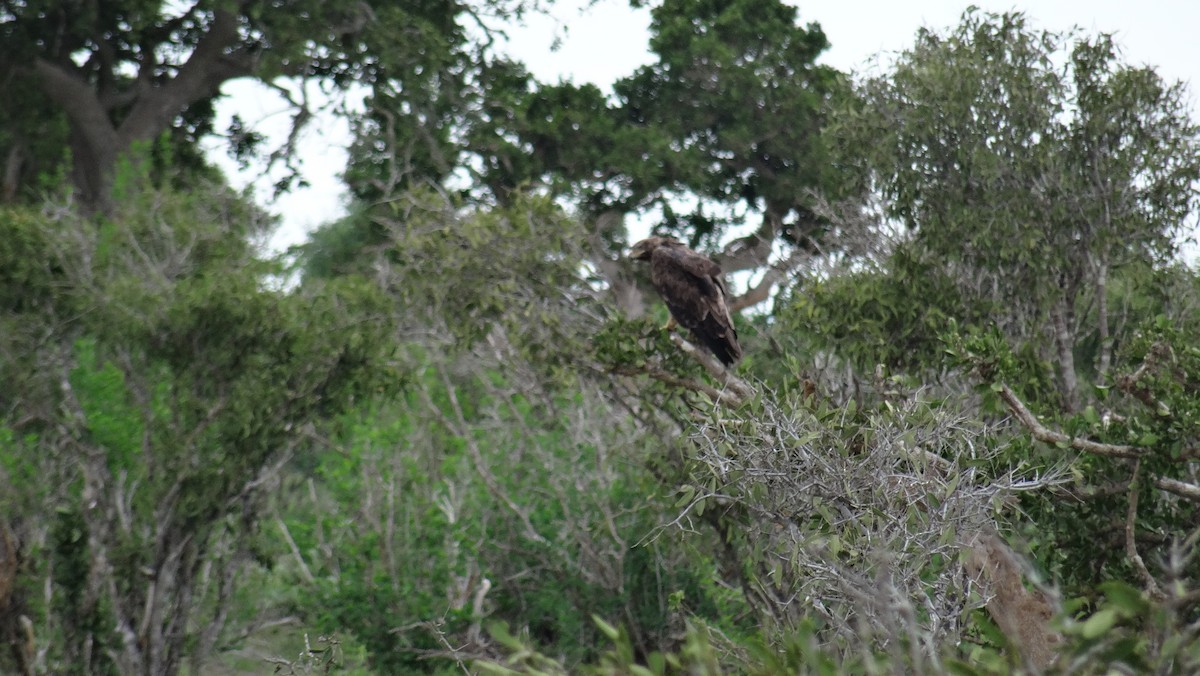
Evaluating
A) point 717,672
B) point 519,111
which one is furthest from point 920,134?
point 519,111

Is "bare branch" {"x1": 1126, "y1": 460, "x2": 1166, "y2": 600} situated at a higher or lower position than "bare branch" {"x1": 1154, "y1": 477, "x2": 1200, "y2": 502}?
lower

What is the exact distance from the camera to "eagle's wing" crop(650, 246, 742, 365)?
8.16m

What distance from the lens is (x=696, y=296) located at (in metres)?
8.32

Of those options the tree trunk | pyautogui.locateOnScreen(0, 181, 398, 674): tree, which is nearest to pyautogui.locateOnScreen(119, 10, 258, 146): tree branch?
pyautogui.locateOnScreen(0, 181, 398, 674): tree

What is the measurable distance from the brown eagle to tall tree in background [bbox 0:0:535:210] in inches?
404

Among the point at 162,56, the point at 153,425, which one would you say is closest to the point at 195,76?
the point at 162,56

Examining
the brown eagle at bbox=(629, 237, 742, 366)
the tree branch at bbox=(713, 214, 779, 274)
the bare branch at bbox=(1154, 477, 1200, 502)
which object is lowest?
the bare branch at bbox=(1154, 477, 1200, 502)

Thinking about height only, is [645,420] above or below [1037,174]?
below

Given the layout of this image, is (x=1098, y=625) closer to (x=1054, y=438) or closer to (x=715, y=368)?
(x=1054, y=438)

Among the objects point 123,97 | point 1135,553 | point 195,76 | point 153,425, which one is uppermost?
point 195,76

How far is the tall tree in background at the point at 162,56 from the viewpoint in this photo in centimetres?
1809

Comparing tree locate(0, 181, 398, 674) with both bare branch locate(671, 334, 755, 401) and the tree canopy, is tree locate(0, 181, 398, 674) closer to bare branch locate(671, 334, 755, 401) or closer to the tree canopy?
the tree canopy

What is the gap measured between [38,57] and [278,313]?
1002 centimetres

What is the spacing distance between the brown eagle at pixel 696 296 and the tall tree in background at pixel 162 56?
33.7 feet
